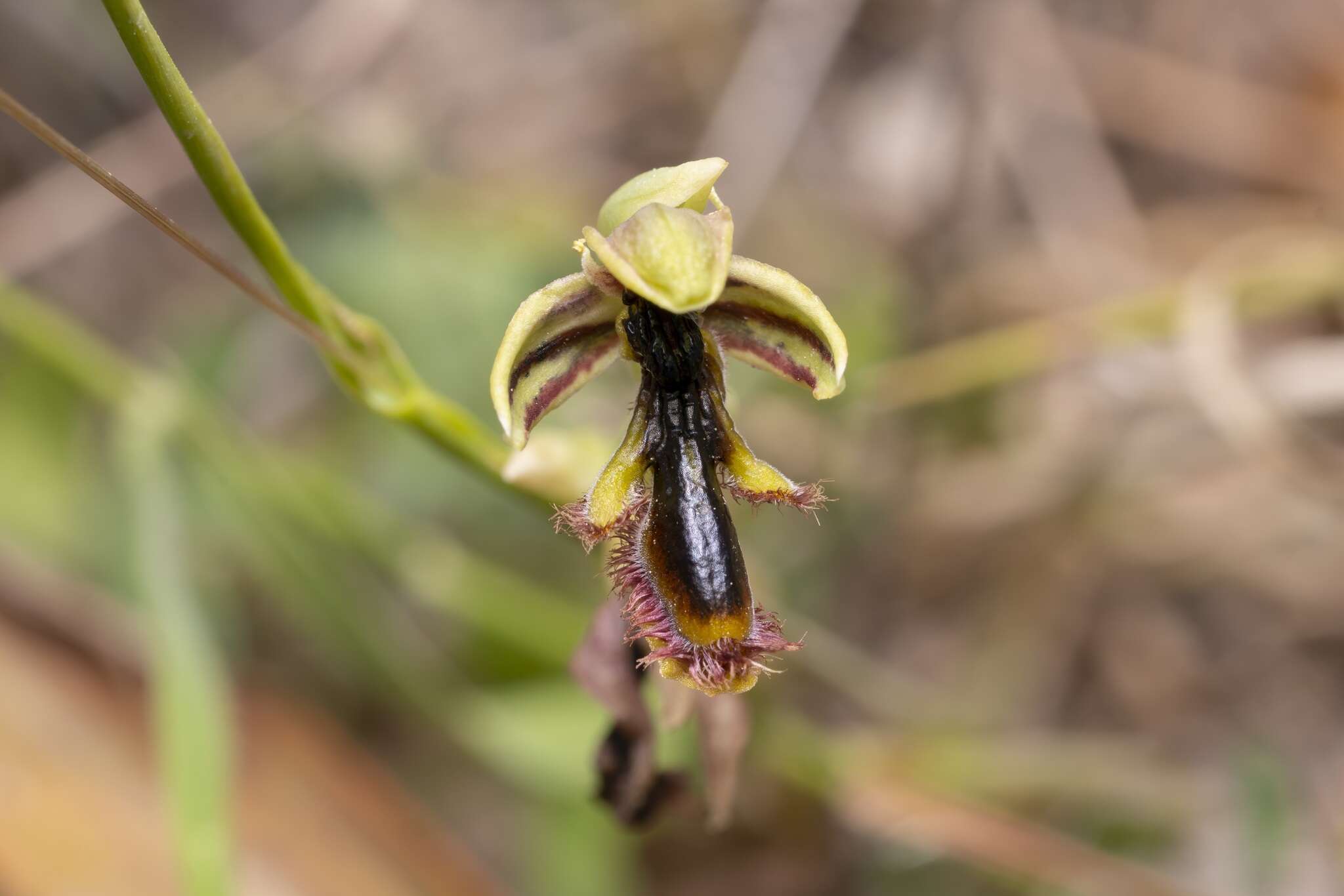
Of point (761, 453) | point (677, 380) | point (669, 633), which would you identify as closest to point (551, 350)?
point (677, 380)

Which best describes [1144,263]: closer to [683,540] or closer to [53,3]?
[683,540]

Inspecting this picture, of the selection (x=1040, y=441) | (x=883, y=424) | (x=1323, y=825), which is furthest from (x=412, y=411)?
(x=1323, y=825)

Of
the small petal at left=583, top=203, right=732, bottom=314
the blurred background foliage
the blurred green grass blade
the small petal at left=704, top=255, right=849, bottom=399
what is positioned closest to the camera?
the small petal at left=583, top=203, right=732, bottom=314

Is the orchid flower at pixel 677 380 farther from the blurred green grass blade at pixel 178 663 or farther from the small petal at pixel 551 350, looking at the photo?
the blurred green grass blade at pixel 178 663

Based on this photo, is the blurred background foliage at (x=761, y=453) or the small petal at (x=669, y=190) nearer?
the small petal at (x=669, y=190)

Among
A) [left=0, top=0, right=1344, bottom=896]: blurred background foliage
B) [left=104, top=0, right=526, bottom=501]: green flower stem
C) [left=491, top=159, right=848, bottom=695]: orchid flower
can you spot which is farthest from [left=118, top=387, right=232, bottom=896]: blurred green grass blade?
[left=491, top=159, right=848, bottom=695]: orchid flower

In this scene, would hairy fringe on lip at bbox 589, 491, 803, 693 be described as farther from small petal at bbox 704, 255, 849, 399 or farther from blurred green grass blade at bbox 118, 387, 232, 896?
blurred green grass blade at bbox 118, 387, 232, 896

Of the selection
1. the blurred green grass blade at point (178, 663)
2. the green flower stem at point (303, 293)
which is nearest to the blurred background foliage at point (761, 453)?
the blurred green grass blade at point (178, 663)
